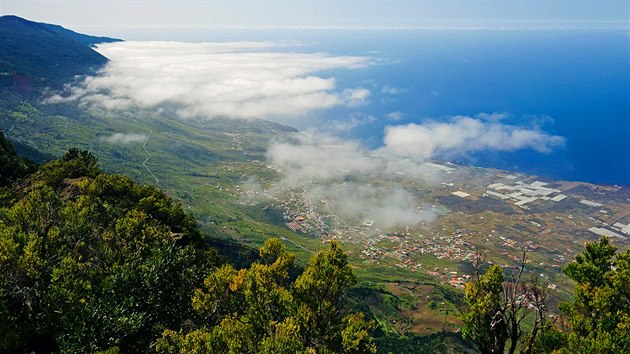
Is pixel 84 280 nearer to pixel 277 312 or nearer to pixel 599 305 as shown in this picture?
pixel 277 312

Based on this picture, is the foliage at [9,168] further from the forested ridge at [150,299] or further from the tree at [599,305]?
the tree at [599,305]

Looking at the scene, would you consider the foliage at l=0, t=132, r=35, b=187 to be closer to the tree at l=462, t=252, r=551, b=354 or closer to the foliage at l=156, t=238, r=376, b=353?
the foliage at l=156, t=238, r=376, b=353

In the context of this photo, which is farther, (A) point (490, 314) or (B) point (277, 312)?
(B) point (277, 312)

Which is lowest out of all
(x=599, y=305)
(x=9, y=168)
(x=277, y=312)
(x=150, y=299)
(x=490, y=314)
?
(x=9, y=168)

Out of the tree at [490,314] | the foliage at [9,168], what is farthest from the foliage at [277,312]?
the foliage at [9,168]

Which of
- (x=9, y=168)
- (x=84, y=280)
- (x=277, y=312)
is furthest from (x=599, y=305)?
(x=9, y=168)

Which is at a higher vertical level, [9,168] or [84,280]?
[84,280]

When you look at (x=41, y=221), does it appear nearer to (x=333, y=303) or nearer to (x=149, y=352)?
(x=149, y=352)

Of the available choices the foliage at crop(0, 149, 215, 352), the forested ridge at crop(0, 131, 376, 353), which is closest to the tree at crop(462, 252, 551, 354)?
the forested ridge at crop(0, 131, 376, 353)
